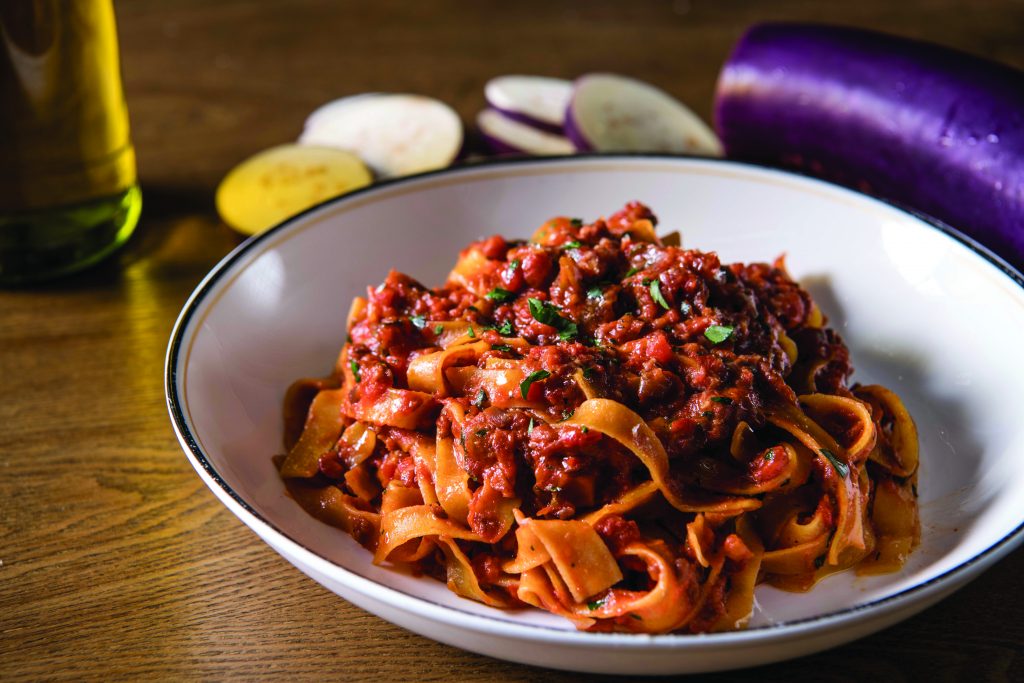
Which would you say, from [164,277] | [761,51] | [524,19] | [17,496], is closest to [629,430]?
[17,496]

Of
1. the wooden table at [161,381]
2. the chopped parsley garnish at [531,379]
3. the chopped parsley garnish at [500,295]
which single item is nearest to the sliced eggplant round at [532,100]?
the wooden table at [161,381]

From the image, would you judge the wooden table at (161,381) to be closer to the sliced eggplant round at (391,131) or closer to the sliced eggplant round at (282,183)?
the sliced eggplant round at (282,183)

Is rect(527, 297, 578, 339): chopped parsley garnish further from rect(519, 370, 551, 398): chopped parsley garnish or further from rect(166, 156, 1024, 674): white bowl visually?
rect(166, 156, 1024, 674): white bowl

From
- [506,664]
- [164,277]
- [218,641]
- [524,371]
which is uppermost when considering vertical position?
[524,371]

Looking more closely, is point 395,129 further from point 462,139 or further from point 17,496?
point 17,496

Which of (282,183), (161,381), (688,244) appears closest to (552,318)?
(688,244)

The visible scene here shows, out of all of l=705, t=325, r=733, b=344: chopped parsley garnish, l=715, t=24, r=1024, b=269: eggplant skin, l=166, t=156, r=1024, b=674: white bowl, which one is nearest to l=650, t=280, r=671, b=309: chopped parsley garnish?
l=705, t=325, r=733, b=344: chopped parsley garnish
